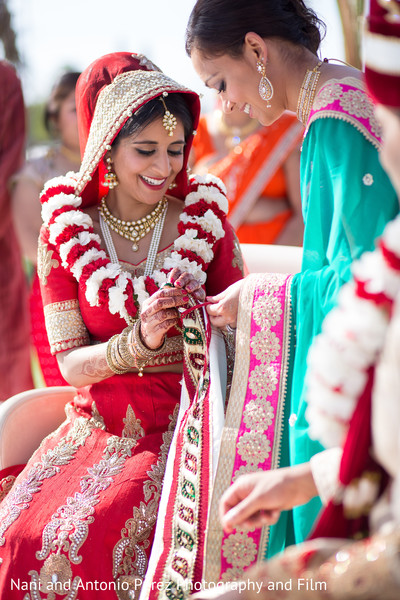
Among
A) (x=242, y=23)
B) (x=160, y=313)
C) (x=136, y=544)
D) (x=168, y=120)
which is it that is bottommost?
(x=136, y=544)

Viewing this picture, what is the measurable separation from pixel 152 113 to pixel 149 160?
141mm

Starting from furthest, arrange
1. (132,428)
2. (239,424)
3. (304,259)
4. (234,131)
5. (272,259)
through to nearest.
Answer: (234,131), (272,259), (132,428), (304,259), (239,424)

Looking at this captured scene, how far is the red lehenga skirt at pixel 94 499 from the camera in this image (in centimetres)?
178

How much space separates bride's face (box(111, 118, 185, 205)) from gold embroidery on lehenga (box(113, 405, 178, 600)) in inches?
34.3

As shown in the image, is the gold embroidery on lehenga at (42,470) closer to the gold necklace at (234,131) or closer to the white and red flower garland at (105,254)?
the white and red flower garland at (105,254)

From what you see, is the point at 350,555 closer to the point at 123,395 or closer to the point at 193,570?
the point at 193,570

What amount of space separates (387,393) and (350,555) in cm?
24

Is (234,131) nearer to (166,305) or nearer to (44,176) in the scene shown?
(44,176)

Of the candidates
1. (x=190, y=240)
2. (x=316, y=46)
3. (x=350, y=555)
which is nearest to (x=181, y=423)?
(x=190, y=240)

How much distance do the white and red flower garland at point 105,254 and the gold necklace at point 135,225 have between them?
0.25 feet

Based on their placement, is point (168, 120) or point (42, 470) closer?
point (42, 470)

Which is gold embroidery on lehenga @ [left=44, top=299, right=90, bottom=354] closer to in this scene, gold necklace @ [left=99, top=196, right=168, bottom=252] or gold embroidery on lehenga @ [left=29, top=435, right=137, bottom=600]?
gold necklace @ [left=99, top=196, right=168, bottom=252]

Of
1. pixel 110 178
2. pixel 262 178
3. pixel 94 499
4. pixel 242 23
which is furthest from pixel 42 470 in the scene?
pixel 262 178

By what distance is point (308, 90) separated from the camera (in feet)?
6.48
